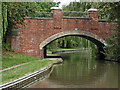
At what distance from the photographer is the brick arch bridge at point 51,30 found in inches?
588

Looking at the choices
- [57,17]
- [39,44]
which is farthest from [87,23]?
[39,44]

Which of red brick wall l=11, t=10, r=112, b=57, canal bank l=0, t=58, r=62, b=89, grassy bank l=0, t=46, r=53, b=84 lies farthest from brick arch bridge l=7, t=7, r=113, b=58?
canal bank l=0, t=58, r=62, b=89

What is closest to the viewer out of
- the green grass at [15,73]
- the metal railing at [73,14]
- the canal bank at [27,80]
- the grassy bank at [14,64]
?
the canal bank at [27,80]

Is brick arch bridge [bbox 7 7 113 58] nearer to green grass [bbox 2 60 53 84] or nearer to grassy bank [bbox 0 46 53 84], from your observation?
grassy bank [bbox 0 46 53 84]

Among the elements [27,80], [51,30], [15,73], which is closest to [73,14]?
[51,30]

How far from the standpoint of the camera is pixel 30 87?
7.19m

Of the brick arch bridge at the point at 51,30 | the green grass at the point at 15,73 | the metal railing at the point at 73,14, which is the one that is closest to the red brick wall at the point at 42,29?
the brick arch bridge at the point at 51,30

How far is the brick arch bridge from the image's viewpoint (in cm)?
1494

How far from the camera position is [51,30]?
1528 centimetres

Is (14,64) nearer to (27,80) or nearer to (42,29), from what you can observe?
(27,80)

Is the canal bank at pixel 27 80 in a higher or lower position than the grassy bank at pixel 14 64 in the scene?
lower

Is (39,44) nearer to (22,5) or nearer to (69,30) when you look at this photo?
(69,30)

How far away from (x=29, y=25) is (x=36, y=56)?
2462 millimetres

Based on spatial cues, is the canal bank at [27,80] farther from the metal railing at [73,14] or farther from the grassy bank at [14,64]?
the metal railing at [73,14]
